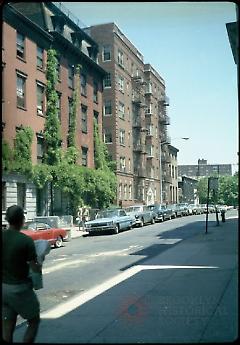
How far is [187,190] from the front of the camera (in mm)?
91375

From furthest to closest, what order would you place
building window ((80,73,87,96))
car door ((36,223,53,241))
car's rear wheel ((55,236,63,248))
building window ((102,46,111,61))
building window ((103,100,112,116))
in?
building window ((103,100,112,116)) < building window ((102,46,111,61)) < building window ((80,73,87,96)) < car's rear wheel ((55,236,63,248)) < car door ((36,223,53,241))

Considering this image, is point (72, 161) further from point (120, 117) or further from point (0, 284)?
point (0, 284)

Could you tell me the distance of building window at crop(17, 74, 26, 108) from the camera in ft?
97.1

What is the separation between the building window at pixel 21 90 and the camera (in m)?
29.6

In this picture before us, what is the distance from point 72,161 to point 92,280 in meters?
24.2

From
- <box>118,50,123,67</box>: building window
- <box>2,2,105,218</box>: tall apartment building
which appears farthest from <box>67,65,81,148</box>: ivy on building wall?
<box>118,50,123,67</box>: building window

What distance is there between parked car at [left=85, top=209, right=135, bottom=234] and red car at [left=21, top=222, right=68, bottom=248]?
17.4 feet

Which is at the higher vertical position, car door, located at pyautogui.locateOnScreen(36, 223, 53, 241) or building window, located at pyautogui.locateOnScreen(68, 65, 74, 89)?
building window, located at pyautogui.locateOnScreen(68, 65, 74, 89)

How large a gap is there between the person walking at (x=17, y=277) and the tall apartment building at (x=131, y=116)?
34.8 metres

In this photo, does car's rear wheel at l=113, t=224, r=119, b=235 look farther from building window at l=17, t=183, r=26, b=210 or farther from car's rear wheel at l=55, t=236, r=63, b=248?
car's rear wheel at l=55, t=236, r=63, b=248

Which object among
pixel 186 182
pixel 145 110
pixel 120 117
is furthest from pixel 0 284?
pixel 186 182

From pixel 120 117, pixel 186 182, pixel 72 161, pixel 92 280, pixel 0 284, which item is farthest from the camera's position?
pixel 186 182

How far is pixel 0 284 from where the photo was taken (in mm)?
4098

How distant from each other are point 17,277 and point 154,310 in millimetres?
3462
